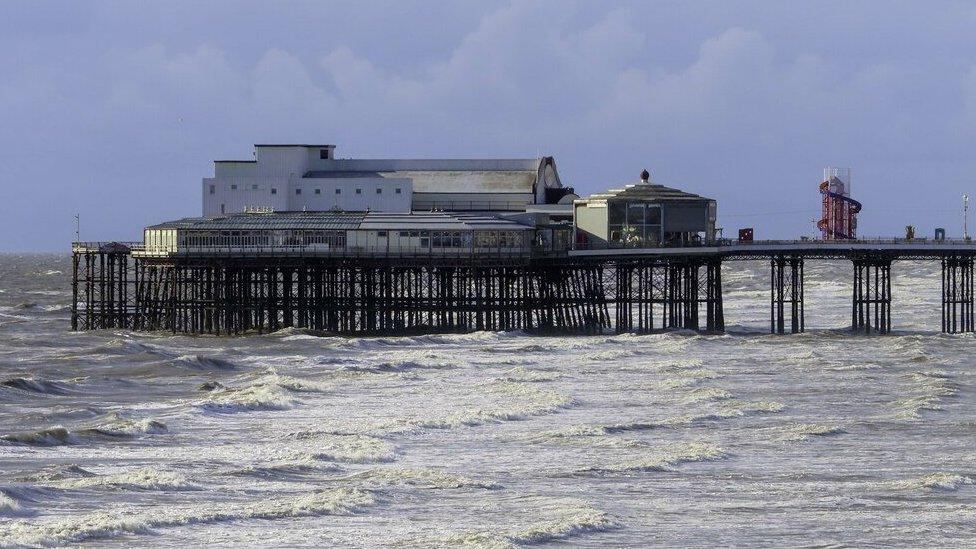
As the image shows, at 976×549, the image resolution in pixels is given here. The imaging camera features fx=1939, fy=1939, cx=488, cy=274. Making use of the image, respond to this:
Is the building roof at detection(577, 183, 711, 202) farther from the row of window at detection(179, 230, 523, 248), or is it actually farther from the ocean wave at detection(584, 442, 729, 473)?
the ocean wave at detection(584, 442, 729, 473)

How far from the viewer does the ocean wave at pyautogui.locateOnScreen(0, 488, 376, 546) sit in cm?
3775

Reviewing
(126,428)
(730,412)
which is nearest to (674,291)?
(730,412)

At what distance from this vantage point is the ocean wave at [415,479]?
44656mm

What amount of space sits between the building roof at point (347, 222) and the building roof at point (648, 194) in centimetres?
497

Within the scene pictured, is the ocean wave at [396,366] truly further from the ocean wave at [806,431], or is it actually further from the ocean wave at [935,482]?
the ocean wave at [935,482]

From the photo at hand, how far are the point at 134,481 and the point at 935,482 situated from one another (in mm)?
18511

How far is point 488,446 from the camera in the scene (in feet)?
169

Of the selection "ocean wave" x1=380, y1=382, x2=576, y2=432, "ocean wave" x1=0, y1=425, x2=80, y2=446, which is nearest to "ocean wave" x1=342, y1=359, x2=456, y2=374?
"ocean wave" x1=380, y1=382, x2=576, y2=432

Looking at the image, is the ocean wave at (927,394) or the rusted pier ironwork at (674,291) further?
the rusted pier ironwork at (674,291)

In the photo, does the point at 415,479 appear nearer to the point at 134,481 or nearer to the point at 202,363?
the point at 134,481

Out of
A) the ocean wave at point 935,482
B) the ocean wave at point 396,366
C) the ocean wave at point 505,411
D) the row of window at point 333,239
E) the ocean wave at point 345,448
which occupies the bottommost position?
the ocean wave at point 935,482

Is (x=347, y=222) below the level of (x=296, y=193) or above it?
below

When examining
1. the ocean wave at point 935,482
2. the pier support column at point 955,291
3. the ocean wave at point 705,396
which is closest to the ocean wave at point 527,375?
the ocean wave at point 705,396

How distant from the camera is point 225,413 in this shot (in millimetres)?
59719
